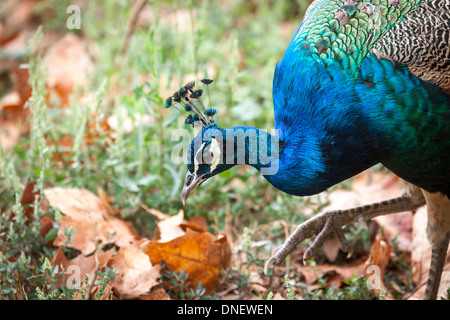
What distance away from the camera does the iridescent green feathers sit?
2061 mm

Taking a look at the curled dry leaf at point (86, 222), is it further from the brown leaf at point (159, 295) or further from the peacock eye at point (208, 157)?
the peacock eye at point (208, 157)

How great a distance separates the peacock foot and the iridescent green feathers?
0.70m

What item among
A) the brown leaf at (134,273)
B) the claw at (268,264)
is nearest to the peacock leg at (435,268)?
the claw at (268,264)

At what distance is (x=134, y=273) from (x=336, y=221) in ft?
2.80

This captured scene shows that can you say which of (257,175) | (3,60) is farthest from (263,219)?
(3,60)

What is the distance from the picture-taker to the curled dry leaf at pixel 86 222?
8.00ft

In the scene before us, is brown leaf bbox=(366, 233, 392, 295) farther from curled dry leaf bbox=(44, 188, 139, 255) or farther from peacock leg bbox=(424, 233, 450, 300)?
curled dry leaf bbox=(44, 188, 139, 255)

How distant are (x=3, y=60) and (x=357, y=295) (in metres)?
3.16

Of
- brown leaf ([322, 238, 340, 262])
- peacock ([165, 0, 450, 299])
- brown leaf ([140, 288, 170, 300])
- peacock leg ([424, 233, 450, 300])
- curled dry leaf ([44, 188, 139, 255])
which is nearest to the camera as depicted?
peacock ([165, 0, 450, 299])

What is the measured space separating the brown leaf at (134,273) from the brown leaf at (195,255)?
0.05 meters

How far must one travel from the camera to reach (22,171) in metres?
3.04

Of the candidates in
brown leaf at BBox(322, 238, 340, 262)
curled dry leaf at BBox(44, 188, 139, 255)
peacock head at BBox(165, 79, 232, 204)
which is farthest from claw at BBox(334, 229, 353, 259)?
curled dry leaf at BBox(44, 188, 139, 255)

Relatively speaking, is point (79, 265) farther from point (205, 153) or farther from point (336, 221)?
point (336, 221)
